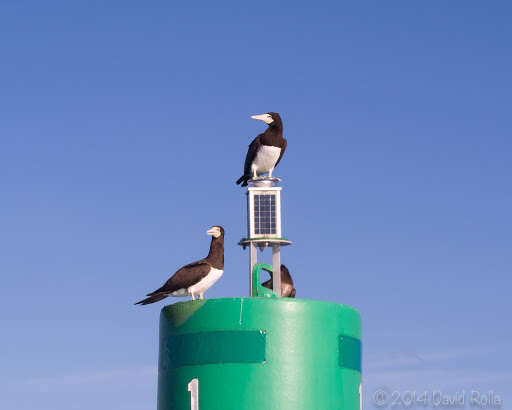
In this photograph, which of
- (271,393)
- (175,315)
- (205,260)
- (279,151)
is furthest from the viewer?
(279,151)

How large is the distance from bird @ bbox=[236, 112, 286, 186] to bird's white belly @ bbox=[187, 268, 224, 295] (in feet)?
7.54

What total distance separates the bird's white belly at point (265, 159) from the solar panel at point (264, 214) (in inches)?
44.0

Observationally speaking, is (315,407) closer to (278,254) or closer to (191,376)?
(191,376)

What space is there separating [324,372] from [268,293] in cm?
210

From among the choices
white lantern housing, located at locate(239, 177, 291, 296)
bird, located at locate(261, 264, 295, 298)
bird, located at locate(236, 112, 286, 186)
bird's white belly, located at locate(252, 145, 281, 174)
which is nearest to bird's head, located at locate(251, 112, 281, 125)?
bird, located at locate(236, 112, 286, 186)

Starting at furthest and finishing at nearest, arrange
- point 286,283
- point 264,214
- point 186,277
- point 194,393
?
point 286,283, point 264,214, point 186,277, point 194,393

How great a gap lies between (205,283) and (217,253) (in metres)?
0.72

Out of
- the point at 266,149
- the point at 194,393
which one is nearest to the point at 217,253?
the point at 266,149

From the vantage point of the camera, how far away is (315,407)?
1585 centimetres

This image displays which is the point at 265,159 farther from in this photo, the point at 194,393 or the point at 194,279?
the point at 194,393

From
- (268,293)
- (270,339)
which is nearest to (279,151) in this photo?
(268,293)

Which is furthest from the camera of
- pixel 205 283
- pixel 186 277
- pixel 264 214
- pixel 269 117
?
pixel 269 117

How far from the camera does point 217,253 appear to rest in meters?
18.2

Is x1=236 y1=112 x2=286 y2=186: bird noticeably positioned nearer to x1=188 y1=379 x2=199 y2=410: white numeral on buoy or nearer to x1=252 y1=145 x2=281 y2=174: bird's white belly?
x1=252 y1=145 x2=281 y2=174: bird's white belly
